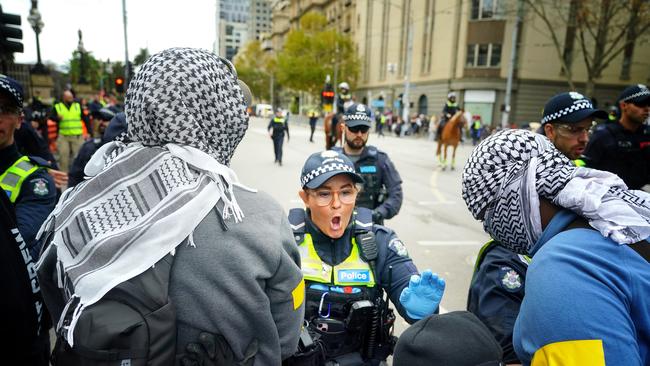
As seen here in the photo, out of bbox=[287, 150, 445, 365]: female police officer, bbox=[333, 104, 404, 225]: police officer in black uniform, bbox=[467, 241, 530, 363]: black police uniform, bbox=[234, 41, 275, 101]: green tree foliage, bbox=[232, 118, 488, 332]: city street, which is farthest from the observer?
bbox=[234, 41, 275, 101]: green tree foliage

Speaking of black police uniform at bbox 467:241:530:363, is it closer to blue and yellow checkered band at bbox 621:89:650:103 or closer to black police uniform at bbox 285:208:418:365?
black police uniform at bbox 285:208:418:365

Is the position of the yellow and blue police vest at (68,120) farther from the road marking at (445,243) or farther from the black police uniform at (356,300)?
the black police uniform at (356,300)

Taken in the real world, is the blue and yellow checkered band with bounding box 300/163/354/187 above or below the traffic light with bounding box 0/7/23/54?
below

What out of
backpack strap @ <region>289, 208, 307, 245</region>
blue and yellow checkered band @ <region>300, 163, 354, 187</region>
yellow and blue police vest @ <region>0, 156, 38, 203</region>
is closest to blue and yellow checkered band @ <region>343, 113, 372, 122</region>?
blue and yellow checkered band @ <region>300, 163, 354, 187</region>

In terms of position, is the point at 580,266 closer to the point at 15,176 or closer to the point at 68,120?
the point at 15,176

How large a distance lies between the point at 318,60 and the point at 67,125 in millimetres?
42358

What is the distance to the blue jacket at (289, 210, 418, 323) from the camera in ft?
7.06

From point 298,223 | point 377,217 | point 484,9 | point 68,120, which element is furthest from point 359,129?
point 484,9

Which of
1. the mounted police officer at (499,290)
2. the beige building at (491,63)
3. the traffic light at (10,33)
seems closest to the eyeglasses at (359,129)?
the mounted police officer at (499,290)

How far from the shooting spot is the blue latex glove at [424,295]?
180 centimetres

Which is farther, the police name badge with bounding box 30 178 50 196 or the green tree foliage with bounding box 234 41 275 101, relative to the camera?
the green tree foliage with bounding box 234 41 275 101

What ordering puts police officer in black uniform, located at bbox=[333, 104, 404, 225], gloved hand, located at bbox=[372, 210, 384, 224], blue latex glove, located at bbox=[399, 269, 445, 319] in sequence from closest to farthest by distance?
blue latex glove, located at bbox=[399, 269, 445, 319] < gloved hand, located at bbox=[372, 210, 384, 224] < police officer in black uniform, located at bbox=[333, 104, 404, 225]

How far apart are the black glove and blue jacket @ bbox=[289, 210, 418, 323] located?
3.88 feet

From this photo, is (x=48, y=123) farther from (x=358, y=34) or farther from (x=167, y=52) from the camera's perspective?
(x=358, y=34)
